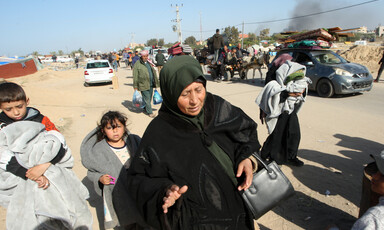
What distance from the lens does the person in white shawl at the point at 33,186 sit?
1.97 m

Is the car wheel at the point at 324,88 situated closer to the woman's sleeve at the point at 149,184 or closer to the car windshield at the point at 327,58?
the car windshield at the point at 327,58

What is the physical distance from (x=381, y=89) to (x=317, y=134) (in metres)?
6.56

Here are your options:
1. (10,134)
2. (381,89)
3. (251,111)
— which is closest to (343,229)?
(10,134)

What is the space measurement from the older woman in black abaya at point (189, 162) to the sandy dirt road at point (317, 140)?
1661mm

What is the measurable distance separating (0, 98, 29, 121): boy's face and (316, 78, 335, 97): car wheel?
916 centimetres

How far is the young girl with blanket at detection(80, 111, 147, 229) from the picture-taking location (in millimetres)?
2229

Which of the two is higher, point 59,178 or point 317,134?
point 59,178

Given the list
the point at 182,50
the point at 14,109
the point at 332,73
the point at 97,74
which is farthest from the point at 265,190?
the point at 97,74

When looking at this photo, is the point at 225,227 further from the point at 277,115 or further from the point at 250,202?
the point at 277,115

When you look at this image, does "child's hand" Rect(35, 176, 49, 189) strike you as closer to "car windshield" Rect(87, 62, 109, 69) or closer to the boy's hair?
the boy's hair

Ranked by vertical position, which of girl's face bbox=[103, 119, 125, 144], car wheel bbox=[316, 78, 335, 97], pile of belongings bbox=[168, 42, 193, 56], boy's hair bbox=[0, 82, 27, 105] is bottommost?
car wheel bbox=[316, 78, 335, 97]

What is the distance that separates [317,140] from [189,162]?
4443 millimetres

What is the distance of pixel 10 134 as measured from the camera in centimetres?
194

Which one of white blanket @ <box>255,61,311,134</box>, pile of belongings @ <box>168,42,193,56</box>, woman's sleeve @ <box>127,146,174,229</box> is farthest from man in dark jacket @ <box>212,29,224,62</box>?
woman's sleeve @ <box>127,146,174,229</box>
